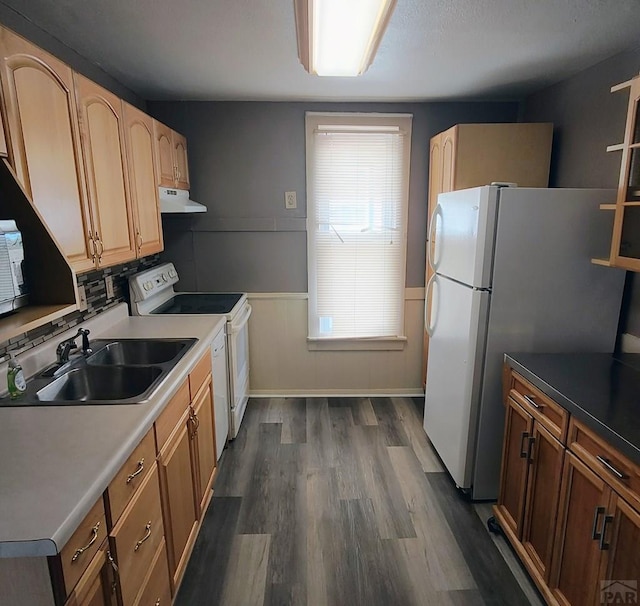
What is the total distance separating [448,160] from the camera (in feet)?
9.50

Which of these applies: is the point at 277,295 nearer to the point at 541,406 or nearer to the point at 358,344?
the point at 358,344

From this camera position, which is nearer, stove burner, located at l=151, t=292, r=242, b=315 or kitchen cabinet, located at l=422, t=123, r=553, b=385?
kitchen cabinet, located at l=422, t=123, r=553, b=385

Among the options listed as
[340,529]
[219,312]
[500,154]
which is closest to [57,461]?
[340,529]

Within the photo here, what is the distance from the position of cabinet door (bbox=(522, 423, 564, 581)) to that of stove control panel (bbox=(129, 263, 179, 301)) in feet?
7.45

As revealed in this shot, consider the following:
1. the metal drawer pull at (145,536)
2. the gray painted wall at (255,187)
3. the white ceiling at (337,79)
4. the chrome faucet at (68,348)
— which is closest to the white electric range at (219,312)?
the gray painted wall at (255,187)

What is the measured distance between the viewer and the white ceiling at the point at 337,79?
1720 mm

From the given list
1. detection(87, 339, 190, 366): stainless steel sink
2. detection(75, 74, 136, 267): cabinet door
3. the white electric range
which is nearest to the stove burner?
the white electric range

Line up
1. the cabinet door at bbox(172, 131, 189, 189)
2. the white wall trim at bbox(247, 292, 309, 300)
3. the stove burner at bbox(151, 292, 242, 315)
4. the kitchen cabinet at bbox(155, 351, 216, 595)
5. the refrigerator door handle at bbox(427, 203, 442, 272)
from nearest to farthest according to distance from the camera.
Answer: the kitchen cabinet at bbox(155, 351, 216, 595) < the refrigerator door handle at bbox(427, 203, 442, 272) < the stove burner at bbox(151, 292, 242, 315) < the cabinet door at bbox(172, 131, 189, 189) < the white wall trim at bbox(247, 292, 309, 300)

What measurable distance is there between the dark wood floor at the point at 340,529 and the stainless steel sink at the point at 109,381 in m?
0.84

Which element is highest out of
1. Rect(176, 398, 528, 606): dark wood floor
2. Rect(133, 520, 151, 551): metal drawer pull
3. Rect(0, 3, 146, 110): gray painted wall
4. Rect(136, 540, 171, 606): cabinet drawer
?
Rect(0, 3, 146, 110): gray painted wall

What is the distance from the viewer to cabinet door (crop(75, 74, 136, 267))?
5.76 feet

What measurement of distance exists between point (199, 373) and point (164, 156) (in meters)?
1.49

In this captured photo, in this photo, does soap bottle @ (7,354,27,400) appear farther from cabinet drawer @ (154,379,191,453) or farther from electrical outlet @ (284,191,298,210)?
electrical outlet @ (284,191,298,210)

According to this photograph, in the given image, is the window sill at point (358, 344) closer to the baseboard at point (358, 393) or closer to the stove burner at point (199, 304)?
the baseboard at point (358, 393)
